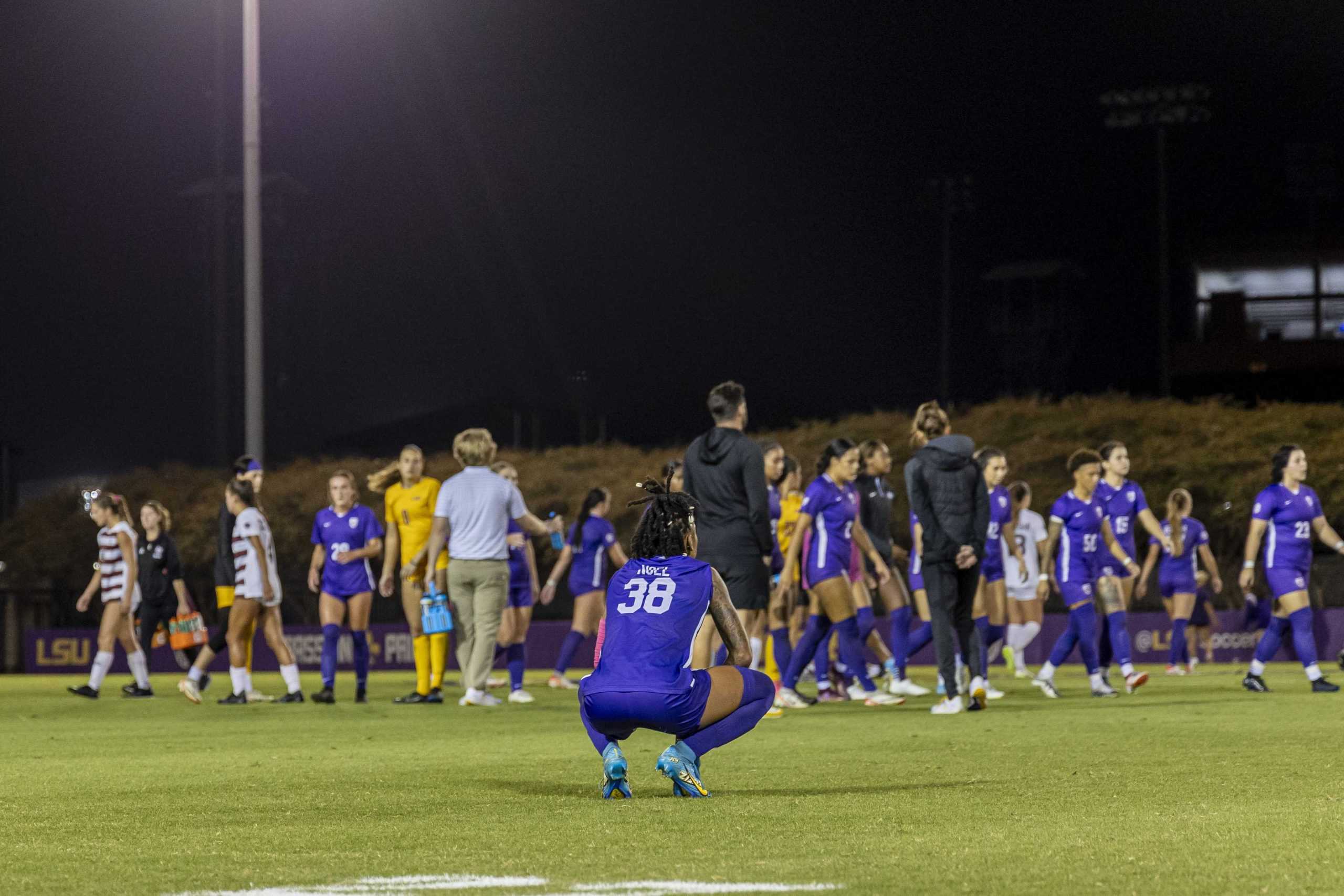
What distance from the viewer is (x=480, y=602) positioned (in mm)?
14797

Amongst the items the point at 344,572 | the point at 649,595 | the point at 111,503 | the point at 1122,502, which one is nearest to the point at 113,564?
the point at 111,503

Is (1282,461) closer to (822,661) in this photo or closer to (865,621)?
(865,621)

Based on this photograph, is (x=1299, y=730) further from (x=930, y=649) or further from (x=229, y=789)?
(x=930, y=649)

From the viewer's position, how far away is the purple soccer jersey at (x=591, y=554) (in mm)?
18594

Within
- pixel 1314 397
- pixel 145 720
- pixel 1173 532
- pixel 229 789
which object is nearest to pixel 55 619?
pixel 145 720

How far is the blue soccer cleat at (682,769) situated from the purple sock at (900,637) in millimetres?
8748

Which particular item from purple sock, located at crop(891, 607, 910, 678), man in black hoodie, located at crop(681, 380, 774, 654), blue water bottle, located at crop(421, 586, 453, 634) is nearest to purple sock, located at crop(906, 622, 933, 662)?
purple sock, located at crop(891, 607, 910, 678)

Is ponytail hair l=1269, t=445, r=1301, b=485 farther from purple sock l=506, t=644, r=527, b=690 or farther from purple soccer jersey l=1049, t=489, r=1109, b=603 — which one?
purple sock l=506, t=644, r=527, b=690

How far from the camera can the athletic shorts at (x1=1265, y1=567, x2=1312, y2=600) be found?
15.4m

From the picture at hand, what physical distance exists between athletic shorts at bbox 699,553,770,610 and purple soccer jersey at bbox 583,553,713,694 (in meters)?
4.64

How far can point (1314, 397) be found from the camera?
52.6 m

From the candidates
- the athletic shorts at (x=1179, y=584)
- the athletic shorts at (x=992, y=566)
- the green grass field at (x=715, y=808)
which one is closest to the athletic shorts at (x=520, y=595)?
the athletic shorts at (x=992, y=566)

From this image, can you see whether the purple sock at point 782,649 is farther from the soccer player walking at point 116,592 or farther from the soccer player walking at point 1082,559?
the soccer player walking at point 116,592

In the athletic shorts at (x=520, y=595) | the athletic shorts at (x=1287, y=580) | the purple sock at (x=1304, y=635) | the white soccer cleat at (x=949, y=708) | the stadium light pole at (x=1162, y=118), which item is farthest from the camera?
the stadium light pole at (x=1162, y=118)
